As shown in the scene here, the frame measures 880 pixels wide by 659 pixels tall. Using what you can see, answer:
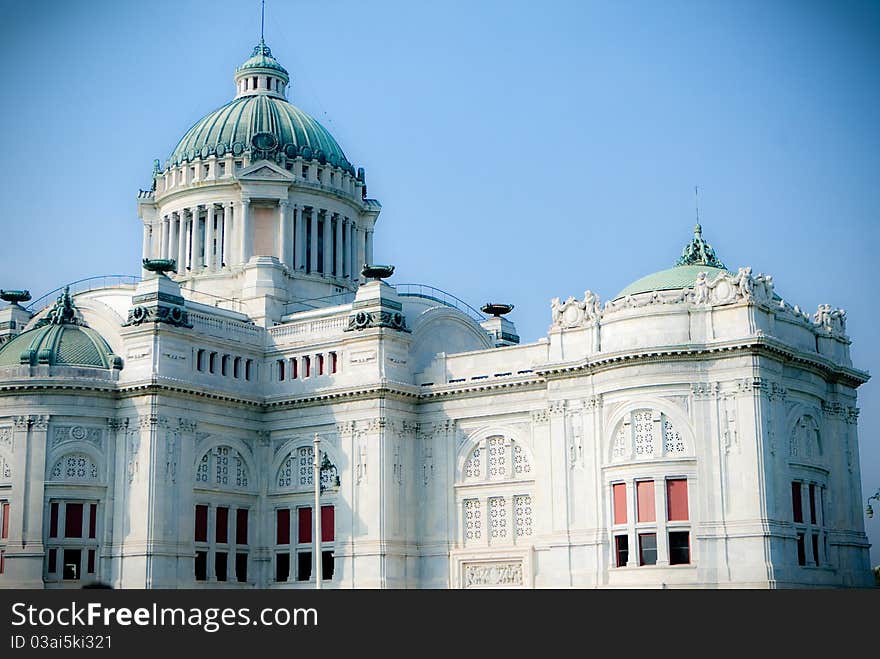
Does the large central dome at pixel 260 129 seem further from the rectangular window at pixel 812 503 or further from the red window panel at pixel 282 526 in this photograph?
the rectangular window at pixel 812 503

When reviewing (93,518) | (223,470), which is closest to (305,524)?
(223,470)

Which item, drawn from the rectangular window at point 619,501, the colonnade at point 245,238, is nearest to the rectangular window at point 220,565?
the colonnade at point 245,238

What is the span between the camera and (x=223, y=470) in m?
71.5

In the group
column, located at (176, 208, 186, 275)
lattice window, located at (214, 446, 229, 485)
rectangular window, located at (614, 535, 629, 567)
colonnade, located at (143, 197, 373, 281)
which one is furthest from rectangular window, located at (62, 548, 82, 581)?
rectangular window, located at (614, 535, 629, 567)

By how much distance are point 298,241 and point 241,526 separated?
16996 millimetres

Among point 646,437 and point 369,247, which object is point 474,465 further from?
point 369,247

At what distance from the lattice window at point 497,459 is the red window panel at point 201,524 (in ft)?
44.9

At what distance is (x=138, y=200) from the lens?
281 feet

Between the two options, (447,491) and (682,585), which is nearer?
(682,585)

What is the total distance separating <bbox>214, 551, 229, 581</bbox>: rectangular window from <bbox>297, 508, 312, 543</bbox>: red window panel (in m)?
3.74
